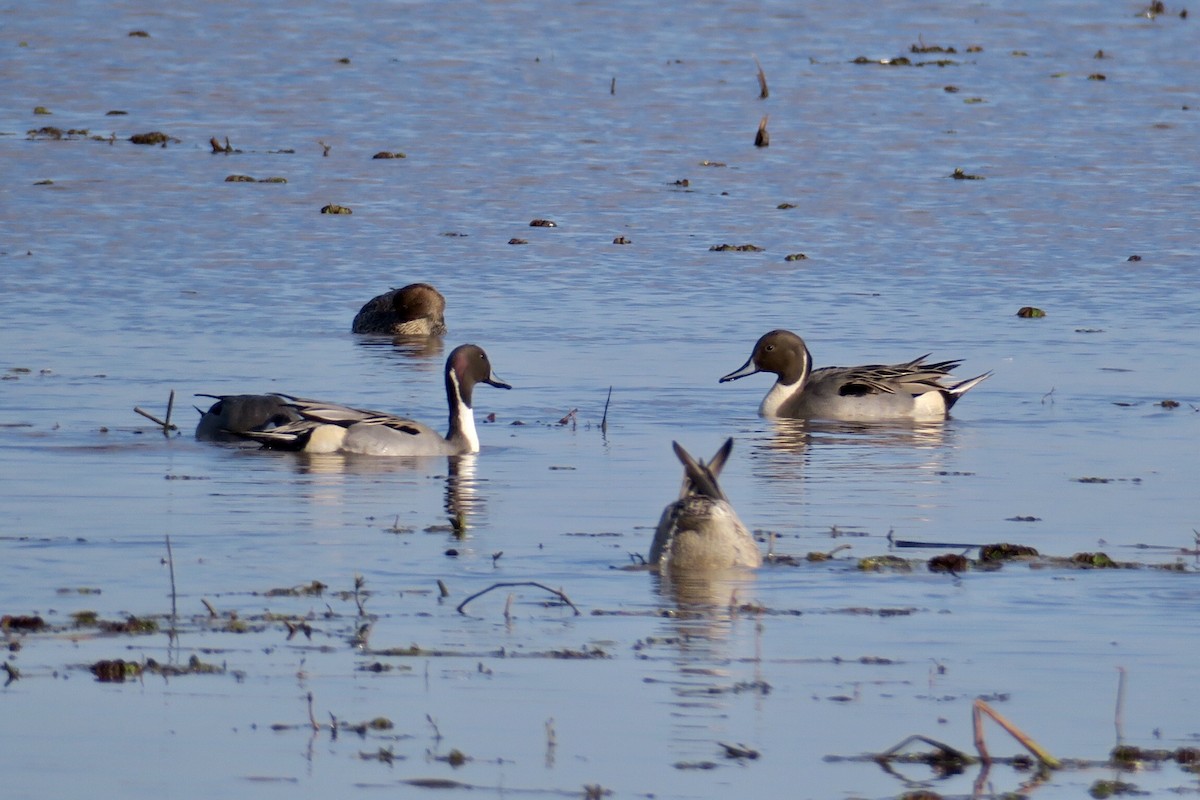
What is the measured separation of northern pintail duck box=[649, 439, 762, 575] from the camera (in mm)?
9984

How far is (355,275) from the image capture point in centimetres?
2403

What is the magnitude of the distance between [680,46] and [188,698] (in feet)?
137

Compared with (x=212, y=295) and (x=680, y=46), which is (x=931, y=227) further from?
(x=680, y=46)

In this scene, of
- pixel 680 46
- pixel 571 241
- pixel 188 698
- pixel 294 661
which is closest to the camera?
pixel 188 698

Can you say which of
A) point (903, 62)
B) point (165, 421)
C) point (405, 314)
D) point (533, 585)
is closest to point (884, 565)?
point (533, 585)

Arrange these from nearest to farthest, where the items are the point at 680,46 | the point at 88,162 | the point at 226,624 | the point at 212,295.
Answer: the point at 226,624, the point at 212,295, the point at 88,162, the point at 680,46

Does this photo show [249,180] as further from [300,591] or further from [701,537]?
[300,591]

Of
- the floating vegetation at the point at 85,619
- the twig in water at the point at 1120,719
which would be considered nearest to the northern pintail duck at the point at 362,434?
the floating vegetation at the point at 85,619

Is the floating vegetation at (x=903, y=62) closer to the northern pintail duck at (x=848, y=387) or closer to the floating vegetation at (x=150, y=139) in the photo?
the floating vegetation at (x=150, y=139)

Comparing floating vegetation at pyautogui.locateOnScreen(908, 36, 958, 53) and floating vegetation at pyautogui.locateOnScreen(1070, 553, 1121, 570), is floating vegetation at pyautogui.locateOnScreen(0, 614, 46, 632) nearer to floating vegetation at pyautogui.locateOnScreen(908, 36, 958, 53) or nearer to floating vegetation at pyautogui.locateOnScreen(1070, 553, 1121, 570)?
floating vegetation at pyautogui.locateOnScreen(1070, 553, 1121, 570)

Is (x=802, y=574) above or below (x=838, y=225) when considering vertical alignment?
below

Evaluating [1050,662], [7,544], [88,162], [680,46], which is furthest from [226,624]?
[680,46]

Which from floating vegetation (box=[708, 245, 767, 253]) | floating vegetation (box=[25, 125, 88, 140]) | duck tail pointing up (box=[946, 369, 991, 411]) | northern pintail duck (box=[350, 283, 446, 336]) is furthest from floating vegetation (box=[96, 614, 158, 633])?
floating vegetation (box=[25, 125, 88, 140])

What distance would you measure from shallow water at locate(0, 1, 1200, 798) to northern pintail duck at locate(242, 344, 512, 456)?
7.7 inches
